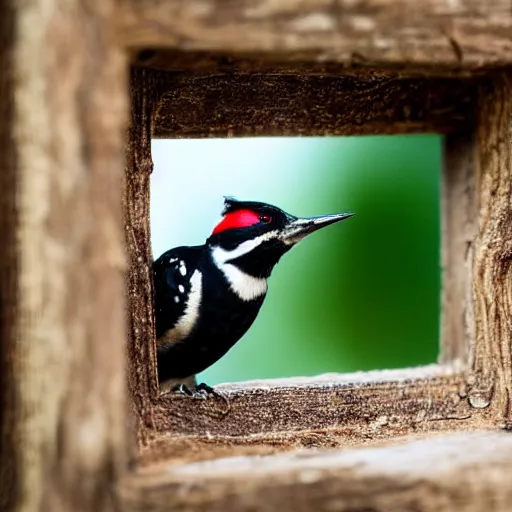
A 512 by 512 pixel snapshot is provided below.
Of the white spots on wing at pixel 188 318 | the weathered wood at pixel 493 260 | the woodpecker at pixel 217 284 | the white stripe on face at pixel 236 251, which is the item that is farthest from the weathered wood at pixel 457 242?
the white spots on wing at pixel 188 318

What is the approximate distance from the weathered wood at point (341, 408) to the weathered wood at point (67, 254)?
62cm

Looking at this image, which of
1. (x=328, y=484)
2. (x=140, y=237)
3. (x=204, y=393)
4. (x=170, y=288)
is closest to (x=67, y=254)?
(x=328, y=484)

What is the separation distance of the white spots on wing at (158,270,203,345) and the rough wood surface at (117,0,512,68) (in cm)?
90

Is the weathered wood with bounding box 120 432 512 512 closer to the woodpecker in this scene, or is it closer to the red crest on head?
the woodpecker

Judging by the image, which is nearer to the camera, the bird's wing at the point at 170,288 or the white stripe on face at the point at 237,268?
the bird's wing at the point at 170,288

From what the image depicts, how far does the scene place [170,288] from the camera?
2.09 meters

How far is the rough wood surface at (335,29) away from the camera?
4.15ft

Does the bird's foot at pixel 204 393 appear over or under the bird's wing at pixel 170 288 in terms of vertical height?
under

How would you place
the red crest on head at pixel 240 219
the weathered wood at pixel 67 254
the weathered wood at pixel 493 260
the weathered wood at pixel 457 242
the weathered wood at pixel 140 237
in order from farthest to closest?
the red crest on head at pixel 240 219
the weathered wood at pixel 457 242
the weathered wood at pixel 493 260
the weathered wood at pixel 140 237
the weathered wood at pixel 67 254

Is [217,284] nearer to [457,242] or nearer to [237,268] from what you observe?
[237,268]

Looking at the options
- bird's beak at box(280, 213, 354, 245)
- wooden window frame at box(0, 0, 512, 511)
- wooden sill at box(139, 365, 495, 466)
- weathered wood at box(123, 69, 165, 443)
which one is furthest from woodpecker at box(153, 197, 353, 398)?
wooden window frame at box(0, 0, 512, 511)

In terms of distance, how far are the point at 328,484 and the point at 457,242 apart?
1.08m

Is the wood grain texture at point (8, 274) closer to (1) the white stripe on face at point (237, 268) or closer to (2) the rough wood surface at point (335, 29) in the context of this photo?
(2) the rough wood surface at point (335, 29)

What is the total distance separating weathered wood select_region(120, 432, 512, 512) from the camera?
1227 millimetres
